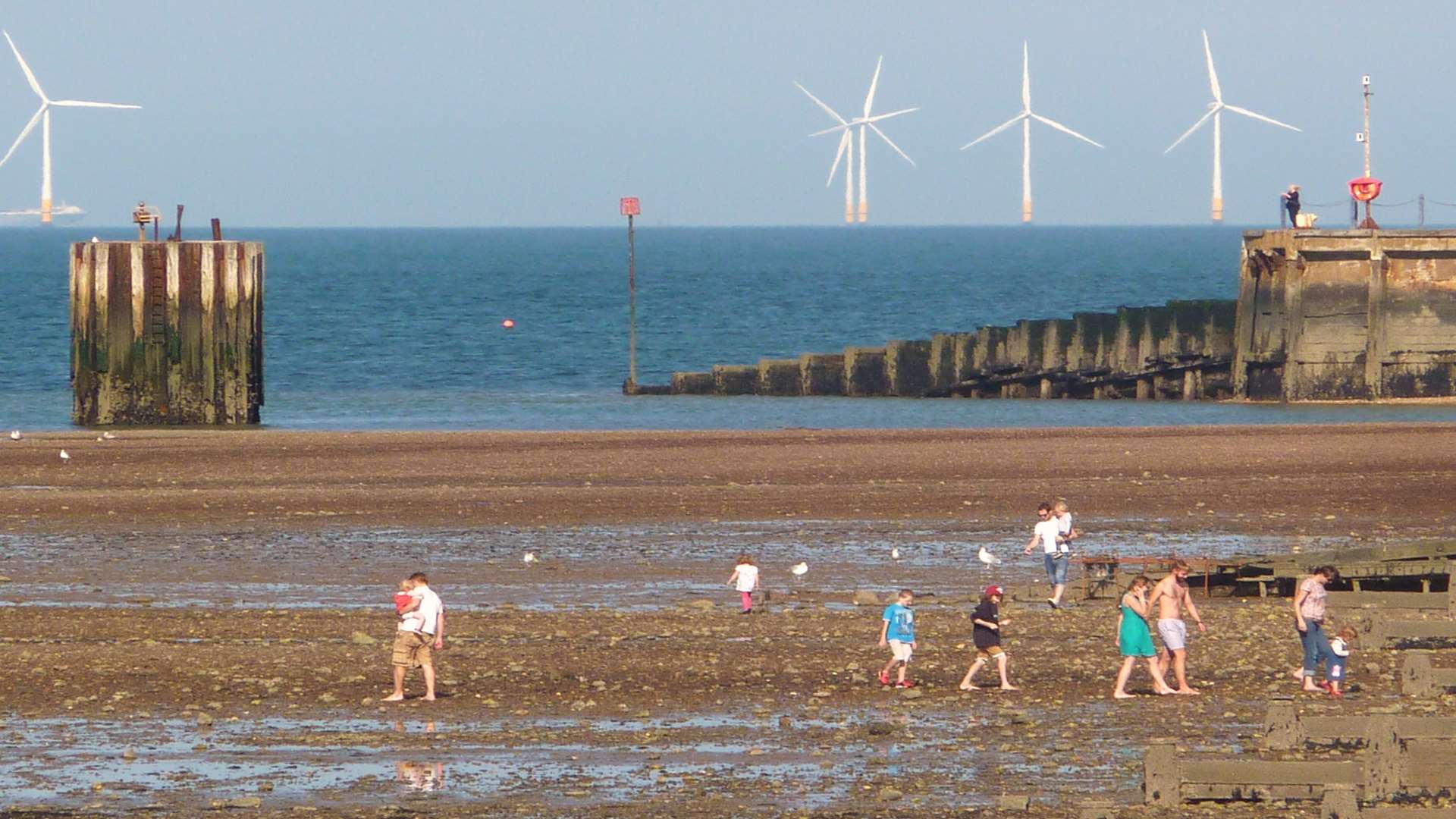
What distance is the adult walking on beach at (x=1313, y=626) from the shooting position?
1888 cm

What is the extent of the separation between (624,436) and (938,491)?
11454 mm

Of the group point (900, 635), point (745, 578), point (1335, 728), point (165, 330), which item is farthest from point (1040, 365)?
point (1335, 728)

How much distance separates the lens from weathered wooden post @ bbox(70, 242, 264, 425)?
45906 millimetres

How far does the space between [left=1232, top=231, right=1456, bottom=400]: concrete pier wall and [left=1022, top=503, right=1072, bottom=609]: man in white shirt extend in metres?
29.1

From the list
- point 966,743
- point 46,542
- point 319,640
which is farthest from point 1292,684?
point 46,542

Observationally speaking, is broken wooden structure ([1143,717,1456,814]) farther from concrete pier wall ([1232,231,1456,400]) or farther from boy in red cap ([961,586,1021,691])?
concrete pier wall ([1232,231,1456,400])

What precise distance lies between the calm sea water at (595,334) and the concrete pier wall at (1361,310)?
4.16 ft

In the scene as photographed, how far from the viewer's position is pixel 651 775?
15.9 meters

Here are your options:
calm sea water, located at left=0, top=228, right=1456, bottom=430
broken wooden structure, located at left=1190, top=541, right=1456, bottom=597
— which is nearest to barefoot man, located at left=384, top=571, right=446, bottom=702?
broken wooden structure, located at left=1190, top=541, right=1456, bottom=597

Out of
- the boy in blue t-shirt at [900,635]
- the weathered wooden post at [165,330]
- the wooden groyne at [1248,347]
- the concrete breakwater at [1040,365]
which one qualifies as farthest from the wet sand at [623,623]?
the concrete breakwater at [1040,365]

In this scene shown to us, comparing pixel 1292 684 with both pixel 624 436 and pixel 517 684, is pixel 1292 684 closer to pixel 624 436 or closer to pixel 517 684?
pixel 517 684

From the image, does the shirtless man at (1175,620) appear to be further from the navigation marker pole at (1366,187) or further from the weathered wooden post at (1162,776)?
the navigation marker pole at (1366,187)

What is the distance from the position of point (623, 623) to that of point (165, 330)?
86.7 feet

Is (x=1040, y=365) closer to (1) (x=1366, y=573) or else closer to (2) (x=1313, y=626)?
(1) (x=1366, y=573)
